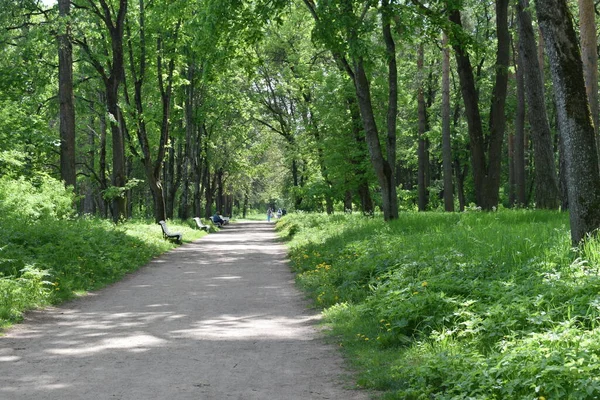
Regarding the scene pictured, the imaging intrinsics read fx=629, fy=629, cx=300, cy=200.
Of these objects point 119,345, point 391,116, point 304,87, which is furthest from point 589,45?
point 304,87

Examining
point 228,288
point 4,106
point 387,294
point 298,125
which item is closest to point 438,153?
point 298,125

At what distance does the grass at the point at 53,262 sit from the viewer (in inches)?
381

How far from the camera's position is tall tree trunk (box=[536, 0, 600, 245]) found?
25.0 feet

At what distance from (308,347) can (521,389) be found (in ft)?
11.1

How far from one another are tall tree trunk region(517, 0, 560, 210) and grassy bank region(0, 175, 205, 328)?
37.1 ft

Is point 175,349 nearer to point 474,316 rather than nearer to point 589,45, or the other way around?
point 474,316

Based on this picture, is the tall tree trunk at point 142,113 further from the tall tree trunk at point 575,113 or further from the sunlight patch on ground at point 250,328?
the tall tree trunk at point 575,113

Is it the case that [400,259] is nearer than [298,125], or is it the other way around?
[400,259]

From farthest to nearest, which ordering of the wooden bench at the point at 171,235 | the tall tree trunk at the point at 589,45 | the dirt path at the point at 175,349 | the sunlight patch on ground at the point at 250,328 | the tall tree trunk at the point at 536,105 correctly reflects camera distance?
the wooden bench at the point at 171,235
the tall tree trunk at the point at 536,105
the tall tree trunk at the point at 589,45
the sunlight patch on ground at the point at 250,328
the dirt path at the point at 175,349

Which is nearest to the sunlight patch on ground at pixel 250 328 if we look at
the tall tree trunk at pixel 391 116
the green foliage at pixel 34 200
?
the green foliage at pixel 34 200

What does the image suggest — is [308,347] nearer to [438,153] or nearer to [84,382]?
[84,382]

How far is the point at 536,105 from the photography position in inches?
671

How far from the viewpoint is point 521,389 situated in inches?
172

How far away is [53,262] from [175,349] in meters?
6.11
